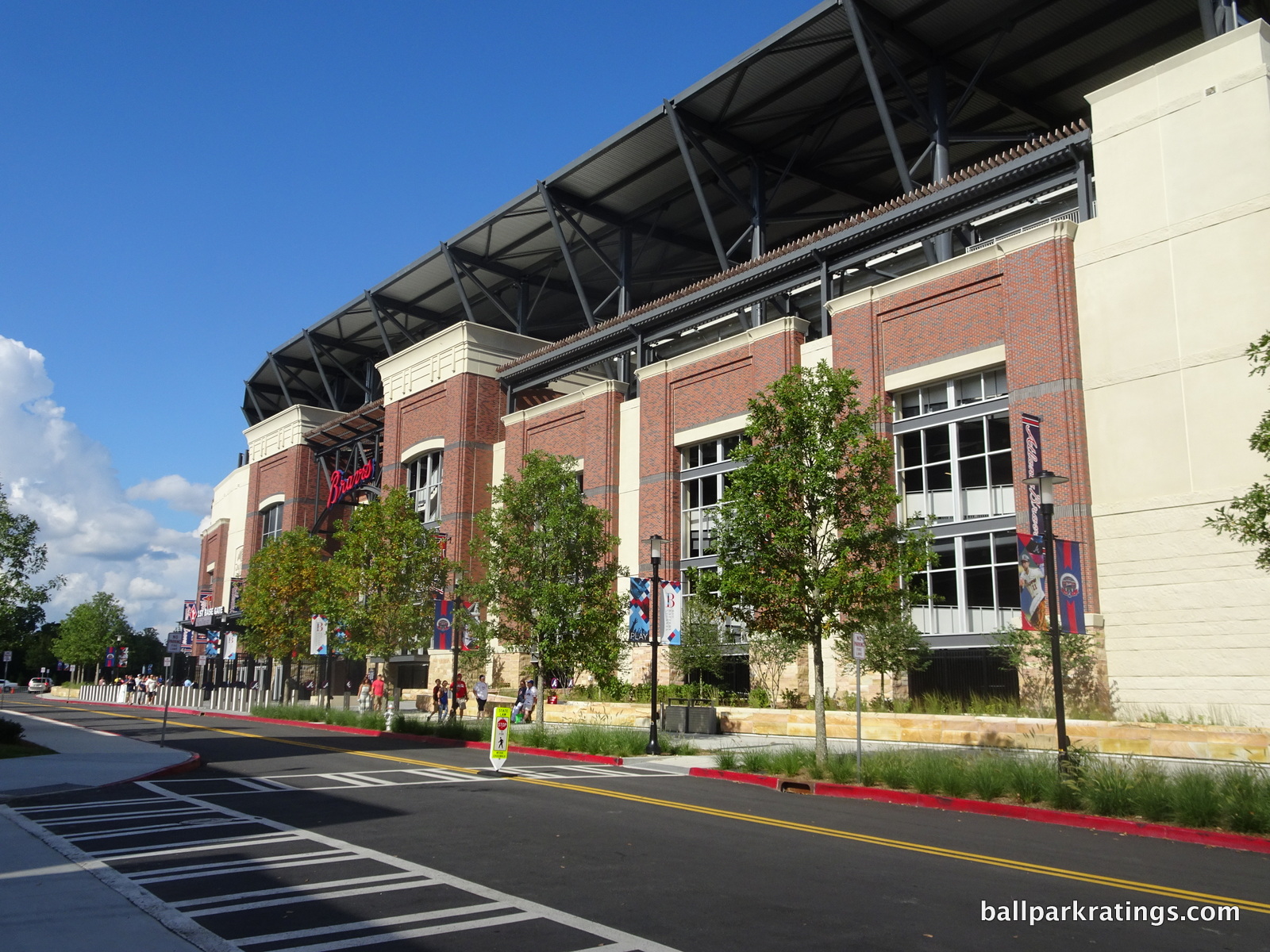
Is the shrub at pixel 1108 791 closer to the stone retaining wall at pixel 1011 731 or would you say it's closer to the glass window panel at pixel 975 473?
the stone retaining wall at pixel 1011 731

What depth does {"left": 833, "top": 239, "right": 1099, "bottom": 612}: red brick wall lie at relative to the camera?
27.8 metres

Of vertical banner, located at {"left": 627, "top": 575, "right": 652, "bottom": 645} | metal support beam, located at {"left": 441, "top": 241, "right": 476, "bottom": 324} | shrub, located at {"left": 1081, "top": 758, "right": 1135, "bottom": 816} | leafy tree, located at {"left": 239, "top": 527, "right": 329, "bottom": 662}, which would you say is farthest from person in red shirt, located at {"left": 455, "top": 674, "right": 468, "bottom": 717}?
shrub, located at {"left": 1081, "top": 758, "right": 1135, "bottom": 816}

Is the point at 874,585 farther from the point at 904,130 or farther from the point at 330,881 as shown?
the point at 904,130

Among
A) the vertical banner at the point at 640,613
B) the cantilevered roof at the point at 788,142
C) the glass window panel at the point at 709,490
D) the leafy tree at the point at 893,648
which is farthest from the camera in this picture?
the glass window panel at the point at 709,490

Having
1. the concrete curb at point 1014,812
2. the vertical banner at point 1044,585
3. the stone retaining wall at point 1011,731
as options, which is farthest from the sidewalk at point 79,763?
the vertical banner at point 1044,585

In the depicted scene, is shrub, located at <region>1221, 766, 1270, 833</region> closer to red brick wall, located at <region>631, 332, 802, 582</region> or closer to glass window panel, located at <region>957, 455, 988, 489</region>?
glass window panel, located at <region>957, 455, 988, 489</region>

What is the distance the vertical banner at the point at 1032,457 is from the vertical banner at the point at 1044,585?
1.07m

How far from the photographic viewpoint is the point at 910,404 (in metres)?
33.3

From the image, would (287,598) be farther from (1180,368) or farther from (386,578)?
(1180,368)

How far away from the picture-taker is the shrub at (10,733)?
24231mm

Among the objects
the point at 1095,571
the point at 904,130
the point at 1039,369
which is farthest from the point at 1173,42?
the point at 1095,571

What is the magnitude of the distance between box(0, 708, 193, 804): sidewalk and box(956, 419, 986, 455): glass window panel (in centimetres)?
2328

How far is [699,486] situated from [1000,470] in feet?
44.3

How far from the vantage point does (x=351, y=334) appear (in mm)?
65188
